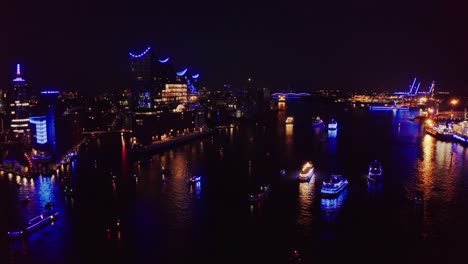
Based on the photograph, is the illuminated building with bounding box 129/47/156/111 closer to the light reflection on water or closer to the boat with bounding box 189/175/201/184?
the boat with bounding box 189/175/201/184

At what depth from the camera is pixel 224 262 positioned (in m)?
9.23

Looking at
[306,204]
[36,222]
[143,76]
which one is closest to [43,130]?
[36,222]

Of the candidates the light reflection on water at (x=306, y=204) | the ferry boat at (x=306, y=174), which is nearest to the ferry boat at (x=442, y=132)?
the ferry boat at (x=306, y=174)

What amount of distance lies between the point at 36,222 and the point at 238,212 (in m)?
5.30

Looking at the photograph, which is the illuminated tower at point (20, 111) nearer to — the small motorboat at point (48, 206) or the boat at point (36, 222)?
the small motorboat at point (48, 206)

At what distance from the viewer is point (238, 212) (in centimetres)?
1213

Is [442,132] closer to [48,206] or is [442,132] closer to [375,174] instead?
[375,174]

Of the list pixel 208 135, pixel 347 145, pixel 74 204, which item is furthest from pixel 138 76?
pixel 74 204

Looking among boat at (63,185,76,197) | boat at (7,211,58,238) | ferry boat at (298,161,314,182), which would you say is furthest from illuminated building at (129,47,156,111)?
boat at (7,211,58,238)

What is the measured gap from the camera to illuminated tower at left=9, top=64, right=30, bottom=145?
992 inches

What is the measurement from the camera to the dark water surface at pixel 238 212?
9617 millimetres

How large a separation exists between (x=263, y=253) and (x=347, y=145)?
15841 millimetres

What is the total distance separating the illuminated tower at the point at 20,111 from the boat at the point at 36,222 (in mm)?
13441

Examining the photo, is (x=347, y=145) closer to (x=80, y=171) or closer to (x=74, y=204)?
(x=80, y=171)
